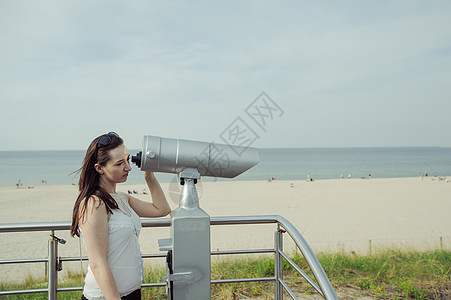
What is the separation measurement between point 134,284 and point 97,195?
392 mm

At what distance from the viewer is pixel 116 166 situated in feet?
4.99

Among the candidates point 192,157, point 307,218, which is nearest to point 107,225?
point 192,157

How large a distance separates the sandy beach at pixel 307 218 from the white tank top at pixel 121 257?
9.1 inches

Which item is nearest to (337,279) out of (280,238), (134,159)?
(280,238)

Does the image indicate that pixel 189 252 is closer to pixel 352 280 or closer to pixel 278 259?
pixel 278 259

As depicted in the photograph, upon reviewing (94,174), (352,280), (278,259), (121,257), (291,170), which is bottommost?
(352,280)

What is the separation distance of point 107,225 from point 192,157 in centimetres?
41

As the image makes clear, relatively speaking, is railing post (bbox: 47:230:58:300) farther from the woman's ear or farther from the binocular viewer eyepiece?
the binocular viewer eyepiece

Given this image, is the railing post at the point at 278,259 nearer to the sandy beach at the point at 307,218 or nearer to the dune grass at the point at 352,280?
the sandy beach at the point at 307,218

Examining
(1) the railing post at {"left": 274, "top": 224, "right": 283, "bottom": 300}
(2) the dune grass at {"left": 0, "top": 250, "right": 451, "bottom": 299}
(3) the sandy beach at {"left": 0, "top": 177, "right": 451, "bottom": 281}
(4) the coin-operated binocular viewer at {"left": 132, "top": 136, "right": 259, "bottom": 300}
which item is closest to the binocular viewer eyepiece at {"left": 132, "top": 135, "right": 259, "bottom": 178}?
(4) the coin-operated binocular viewer at {"left": 132, "top": 136, "right": 259, "bottom": 300}

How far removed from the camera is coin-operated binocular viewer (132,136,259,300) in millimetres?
1389

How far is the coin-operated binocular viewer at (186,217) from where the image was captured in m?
1.39

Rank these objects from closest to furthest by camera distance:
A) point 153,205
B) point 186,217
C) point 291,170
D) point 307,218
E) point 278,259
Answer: point 186,217, point 153,205, point 278,259, point 307,218, point 291,170

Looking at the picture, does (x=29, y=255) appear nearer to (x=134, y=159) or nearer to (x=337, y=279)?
(x=337, y=279)
